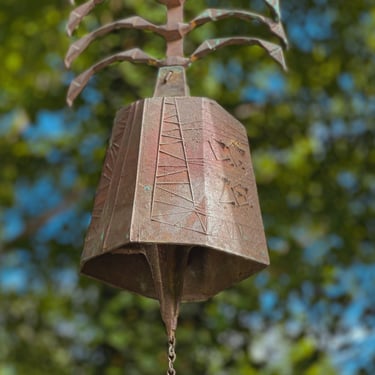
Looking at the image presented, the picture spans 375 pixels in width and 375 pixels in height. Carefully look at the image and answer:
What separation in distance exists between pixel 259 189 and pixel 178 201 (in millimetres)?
3909

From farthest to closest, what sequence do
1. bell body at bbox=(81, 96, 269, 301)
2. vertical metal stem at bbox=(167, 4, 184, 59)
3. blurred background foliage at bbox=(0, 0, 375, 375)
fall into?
1. blurred background foliage at bbox=(0, 0, 375, 375)
2. vertical metal stem at bbox=(167, 4, 184, 59)
3. bell body at bbox=(81, 96, 269, 301)

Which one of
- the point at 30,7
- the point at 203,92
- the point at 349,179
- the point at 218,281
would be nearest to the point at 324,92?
the point at 349,179

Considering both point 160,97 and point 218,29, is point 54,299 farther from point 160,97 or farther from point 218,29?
point 160,97

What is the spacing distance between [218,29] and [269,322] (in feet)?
6.51

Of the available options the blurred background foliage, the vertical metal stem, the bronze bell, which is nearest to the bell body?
the bronze bell

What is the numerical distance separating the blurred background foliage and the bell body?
263cm

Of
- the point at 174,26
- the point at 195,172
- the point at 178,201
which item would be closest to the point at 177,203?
the point at 178,201

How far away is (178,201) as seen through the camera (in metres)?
2.23

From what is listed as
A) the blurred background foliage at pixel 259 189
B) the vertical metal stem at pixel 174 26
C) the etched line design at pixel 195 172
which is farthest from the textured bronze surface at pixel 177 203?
the blurred background foliage at pixel 259 189

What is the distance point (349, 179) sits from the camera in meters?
6.34

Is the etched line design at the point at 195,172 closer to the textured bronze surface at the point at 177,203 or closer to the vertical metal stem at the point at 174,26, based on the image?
the textured bronze surface at the point at 177,203

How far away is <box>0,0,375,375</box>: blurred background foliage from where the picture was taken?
5.55 m

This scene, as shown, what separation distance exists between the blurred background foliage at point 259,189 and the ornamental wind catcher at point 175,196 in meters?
2.49

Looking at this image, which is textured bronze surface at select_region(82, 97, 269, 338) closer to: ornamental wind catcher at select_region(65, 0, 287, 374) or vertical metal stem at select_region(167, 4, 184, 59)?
ornamental wind catcher at select_region(65, 0, 287, 374)
